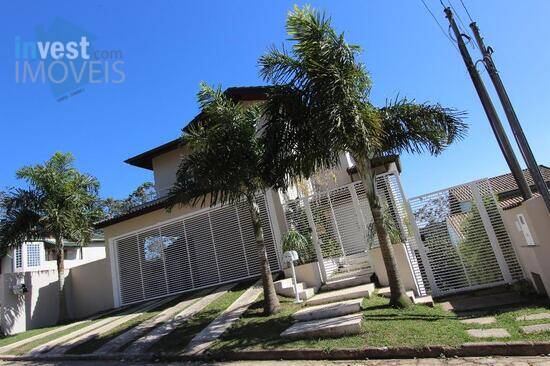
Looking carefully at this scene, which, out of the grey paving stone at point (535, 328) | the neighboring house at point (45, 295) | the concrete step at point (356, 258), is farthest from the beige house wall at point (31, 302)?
the grey paving stone at point (535, 328)

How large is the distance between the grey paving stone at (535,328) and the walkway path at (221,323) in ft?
17.8

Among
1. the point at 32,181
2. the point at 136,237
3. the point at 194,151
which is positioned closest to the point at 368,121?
the point at 194,151

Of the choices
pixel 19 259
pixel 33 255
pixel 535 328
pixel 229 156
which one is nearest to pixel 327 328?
pixel 535 328

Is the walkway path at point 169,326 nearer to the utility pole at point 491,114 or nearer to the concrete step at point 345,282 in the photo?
the concrete step at point 345,282

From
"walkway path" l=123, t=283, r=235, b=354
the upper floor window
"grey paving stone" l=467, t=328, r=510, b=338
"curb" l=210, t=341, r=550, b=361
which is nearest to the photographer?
"curb" l=210, t=341, r=550, b=361

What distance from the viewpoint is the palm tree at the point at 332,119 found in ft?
23.5

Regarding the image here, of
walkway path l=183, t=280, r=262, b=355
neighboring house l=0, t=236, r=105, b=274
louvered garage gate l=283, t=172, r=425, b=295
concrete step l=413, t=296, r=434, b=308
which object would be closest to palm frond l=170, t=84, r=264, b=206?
louvered garage gate l=283, t=172, r=425, b=295

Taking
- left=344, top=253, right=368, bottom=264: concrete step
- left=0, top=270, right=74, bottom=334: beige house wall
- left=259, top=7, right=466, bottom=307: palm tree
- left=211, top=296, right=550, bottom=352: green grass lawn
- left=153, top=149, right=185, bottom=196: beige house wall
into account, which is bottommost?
left=211, top=296, right=550, bottom=352: green grass lawn

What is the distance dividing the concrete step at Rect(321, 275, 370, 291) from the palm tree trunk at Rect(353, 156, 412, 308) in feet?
6.46

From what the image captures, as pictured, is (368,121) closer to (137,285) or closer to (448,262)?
(448,262)

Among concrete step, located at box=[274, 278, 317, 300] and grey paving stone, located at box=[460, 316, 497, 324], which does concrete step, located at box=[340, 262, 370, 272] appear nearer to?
concrete step, located at box=[274, 278, 317, 300]

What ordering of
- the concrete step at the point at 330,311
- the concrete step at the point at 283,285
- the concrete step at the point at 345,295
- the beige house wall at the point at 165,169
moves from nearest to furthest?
the concrete step at the point at 330,311 → the concrete step at the point at 345,295 → the concrete step at the point at 283,285 → the beige house wall at the point at 165,169

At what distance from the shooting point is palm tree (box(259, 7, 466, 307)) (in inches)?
283

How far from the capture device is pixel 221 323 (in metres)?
8.48
